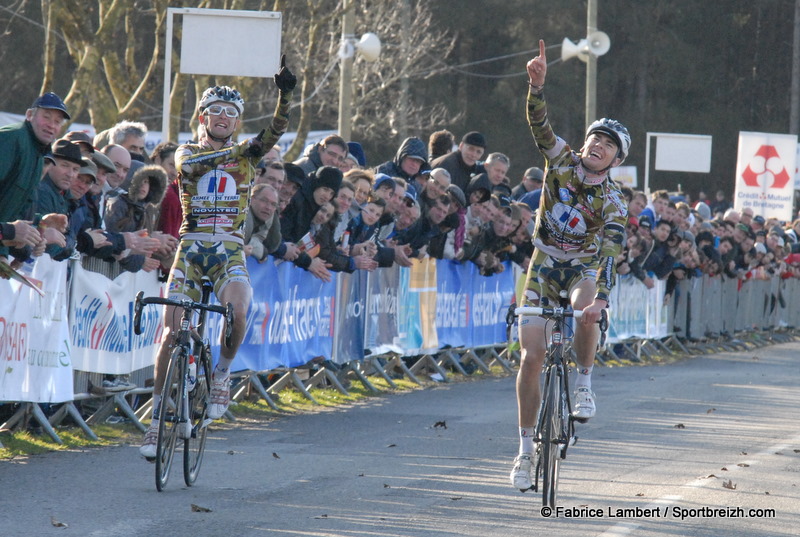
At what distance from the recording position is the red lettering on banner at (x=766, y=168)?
111ft

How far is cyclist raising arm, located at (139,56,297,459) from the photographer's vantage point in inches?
343

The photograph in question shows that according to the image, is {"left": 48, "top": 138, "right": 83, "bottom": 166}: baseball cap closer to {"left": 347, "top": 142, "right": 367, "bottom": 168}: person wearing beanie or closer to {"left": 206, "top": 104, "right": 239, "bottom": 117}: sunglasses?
{"left": 206, "top": 104, "right": 239, "bottom": 117}: sunglasses

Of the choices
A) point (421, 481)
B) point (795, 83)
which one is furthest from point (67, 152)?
point (795, 83)

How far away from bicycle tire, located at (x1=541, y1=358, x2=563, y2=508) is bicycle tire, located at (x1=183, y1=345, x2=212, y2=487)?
213 cm

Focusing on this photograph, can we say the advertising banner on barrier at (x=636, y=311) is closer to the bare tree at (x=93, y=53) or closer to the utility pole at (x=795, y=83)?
the bare tree at (x=93, y=53)

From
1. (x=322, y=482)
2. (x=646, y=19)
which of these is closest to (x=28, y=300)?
(x=322, y=482)

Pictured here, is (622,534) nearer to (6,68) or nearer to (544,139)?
(544,139)

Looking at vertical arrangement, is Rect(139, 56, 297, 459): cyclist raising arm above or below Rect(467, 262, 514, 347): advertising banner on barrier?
above

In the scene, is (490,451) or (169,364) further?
(490,451)

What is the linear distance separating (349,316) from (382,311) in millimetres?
875

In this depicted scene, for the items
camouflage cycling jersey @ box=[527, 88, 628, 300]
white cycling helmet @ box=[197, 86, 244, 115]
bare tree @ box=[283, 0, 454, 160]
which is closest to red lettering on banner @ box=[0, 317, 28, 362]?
white cycling helmet @ box=[197, 86, 244, 115]

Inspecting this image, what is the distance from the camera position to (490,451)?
10.7 meters

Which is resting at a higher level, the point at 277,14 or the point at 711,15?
the point at 711,15

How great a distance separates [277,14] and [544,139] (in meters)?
8.62
